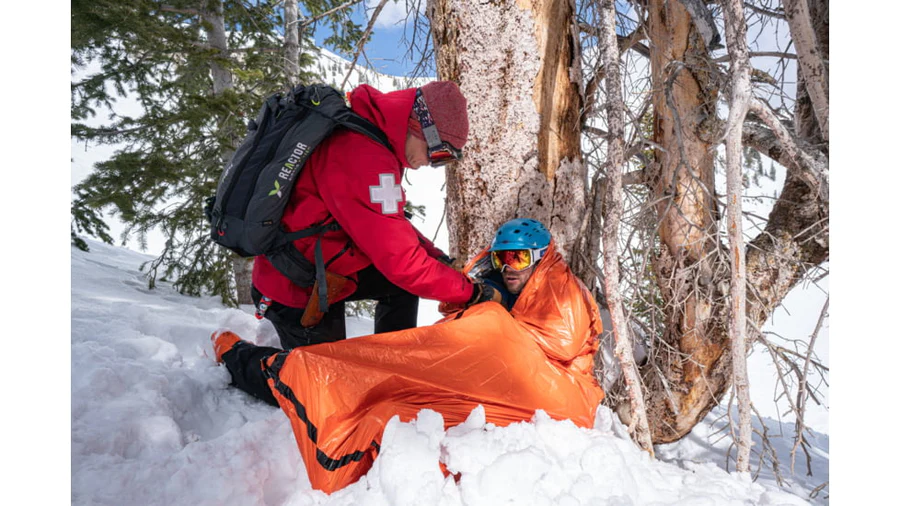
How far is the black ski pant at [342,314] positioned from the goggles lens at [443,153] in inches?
29.2

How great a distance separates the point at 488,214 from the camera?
2543 mm

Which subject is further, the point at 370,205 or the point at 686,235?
the point at 686,235

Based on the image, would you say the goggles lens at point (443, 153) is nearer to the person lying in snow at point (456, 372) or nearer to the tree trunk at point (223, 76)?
the person lying in snow at point (456, 372)

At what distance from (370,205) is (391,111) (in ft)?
1.64

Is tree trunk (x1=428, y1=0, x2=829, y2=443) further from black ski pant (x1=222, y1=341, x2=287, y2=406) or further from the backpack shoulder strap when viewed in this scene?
black ski pant (x1=222, y1=341, x2=287, y2=406)

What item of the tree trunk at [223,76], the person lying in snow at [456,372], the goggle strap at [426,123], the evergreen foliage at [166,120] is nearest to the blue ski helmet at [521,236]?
the person lying in snow at [456,372]

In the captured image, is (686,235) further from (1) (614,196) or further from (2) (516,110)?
(2) (516,110)

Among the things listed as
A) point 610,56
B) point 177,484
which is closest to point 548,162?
point 610,56

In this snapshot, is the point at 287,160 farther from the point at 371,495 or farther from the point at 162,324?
the point at 162,324

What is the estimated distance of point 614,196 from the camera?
7.19 ft

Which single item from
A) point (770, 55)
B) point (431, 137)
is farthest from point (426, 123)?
point (770, 55)

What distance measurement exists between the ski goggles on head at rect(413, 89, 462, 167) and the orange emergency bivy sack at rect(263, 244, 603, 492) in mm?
743

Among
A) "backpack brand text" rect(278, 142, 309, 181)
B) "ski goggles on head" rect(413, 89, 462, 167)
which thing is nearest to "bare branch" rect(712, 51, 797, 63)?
"ski goggles on head" rect(413, 89, 462, 167)

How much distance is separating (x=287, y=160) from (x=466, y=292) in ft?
3.29
